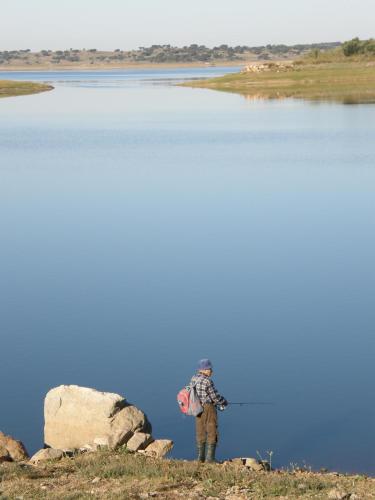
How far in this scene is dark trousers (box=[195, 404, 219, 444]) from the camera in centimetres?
1366

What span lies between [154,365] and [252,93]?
96024mm

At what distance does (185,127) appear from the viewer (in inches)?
2630

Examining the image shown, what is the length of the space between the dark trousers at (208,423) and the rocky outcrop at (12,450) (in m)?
2.42

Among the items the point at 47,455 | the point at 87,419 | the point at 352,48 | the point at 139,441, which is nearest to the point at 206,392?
the point at 139,441

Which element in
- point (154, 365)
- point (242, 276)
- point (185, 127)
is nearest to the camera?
point (154, 365)

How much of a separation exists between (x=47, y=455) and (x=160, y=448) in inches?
59.5

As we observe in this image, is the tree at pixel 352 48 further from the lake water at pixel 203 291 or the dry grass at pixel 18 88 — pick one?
the lake water at pixel 203 291

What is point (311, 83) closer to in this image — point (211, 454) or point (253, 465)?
point (211, 454)

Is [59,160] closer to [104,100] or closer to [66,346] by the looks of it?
[66,346]

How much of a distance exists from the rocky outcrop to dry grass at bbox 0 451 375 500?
→ 765 millimetres

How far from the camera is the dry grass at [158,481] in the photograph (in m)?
11.5

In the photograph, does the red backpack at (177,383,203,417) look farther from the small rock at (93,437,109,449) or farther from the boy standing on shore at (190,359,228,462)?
the small rock at (93,437,109,449)

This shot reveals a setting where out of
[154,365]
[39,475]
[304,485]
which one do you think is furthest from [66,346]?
[304,485]

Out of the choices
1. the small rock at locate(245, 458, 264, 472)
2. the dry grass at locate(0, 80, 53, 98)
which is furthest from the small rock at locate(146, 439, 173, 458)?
the dry grass at locate(0, 80, 53, 98)
